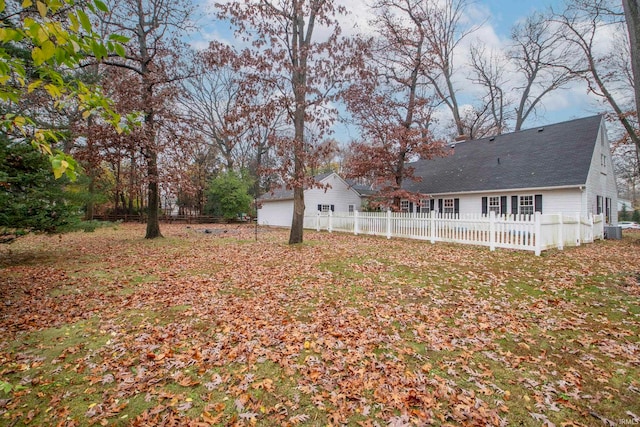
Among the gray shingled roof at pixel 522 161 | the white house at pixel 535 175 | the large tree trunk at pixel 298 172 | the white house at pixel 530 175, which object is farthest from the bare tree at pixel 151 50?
the gray shingled roof at pixel 522 161

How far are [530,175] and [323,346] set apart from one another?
52.9ft

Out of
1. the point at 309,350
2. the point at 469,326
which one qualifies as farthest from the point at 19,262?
the point at 469,326

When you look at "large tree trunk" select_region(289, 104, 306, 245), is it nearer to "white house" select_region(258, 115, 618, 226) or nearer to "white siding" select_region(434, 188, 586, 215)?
"white house" select_region(258, 115, 618, 226)

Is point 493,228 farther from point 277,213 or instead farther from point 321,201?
point 277,213

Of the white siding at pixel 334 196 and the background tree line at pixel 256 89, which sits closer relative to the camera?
the background tree line at pixel 256 89

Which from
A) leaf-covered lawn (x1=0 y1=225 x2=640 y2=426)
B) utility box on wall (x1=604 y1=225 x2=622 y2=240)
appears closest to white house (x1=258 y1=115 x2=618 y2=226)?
utility box on wall (x1=604 y1=225 x2=622 y2=240)

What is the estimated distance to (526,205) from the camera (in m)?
15.3

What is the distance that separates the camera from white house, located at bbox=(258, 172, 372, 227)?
76.8 feet

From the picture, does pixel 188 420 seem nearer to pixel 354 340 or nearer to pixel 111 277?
pixel 354 340

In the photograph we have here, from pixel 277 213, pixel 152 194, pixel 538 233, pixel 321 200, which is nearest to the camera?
pixel 538 233

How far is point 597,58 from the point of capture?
1672 centimetres

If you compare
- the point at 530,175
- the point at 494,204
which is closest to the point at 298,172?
the point at 494,204

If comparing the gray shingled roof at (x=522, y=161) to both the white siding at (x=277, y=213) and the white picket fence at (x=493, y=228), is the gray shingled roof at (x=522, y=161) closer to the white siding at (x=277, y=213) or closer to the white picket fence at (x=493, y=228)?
the white picket fence at (x=493, y=228)

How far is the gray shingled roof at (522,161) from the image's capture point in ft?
47.6
